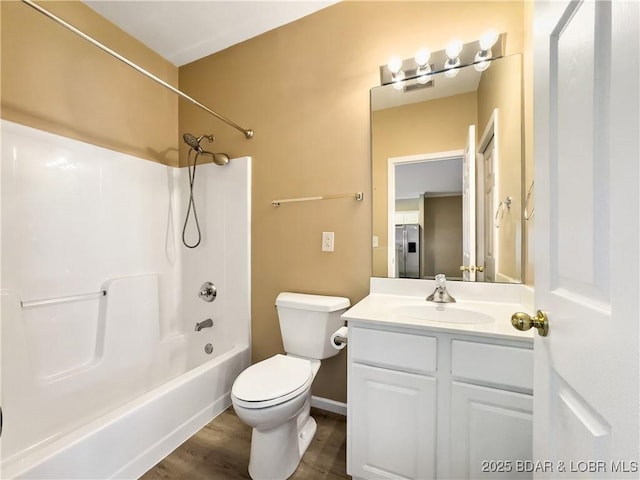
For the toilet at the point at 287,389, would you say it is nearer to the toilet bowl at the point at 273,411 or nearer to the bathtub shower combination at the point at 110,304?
the toilet bowl at the point at 273,411

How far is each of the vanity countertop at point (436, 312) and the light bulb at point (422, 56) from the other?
132 centimetres

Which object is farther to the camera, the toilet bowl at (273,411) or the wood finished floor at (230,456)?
the wood finished floor at (230,456)

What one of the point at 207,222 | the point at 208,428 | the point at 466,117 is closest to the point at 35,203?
the point at 207,222

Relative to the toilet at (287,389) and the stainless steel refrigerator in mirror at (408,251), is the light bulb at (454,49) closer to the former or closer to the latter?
the stainless steel refrigerator in mirror at (408,251)

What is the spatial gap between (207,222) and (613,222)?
7.25 ft

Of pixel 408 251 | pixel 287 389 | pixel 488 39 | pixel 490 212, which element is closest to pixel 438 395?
pixel 287 389

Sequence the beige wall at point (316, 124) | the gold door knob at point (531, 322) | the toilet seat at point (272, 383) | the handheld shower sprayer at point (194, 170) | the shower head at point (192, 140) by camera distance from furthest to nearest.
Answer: the handheld shower sprayer at point (194, 170)
the shower head at point (192, 140)
the beige wall at point (316, 124)
the toilet seat at point (272, 383)
the gold door knob at point (531, 322)

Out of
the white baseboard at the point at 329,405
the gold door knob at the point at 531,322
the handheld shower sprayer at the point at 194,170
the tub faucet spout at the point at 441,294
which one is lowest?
the white baseboard at the point at 329,405

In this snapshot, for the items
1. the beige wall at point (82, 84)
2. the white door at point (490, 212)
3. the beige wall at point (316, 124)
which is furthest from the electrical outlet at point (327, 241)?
the beige wall at point (82, 84)

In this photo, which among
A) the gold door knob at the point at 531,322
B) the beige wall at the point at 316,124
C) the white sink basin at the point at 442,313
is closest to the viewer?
the gold door knob at the point at 531,322

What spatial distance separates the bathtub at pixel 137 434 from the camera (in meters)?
1.03

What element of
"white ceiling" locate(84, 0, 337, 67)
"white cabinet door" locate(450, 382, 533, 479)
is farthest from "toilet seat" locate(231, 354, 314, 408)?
"white ceiling" locate(84, 0, 337, 67)

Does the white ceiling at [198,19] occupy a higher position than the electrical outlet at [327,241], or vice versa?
the white ceiling at [198,19]

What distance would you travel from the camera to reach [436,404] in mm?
1074
